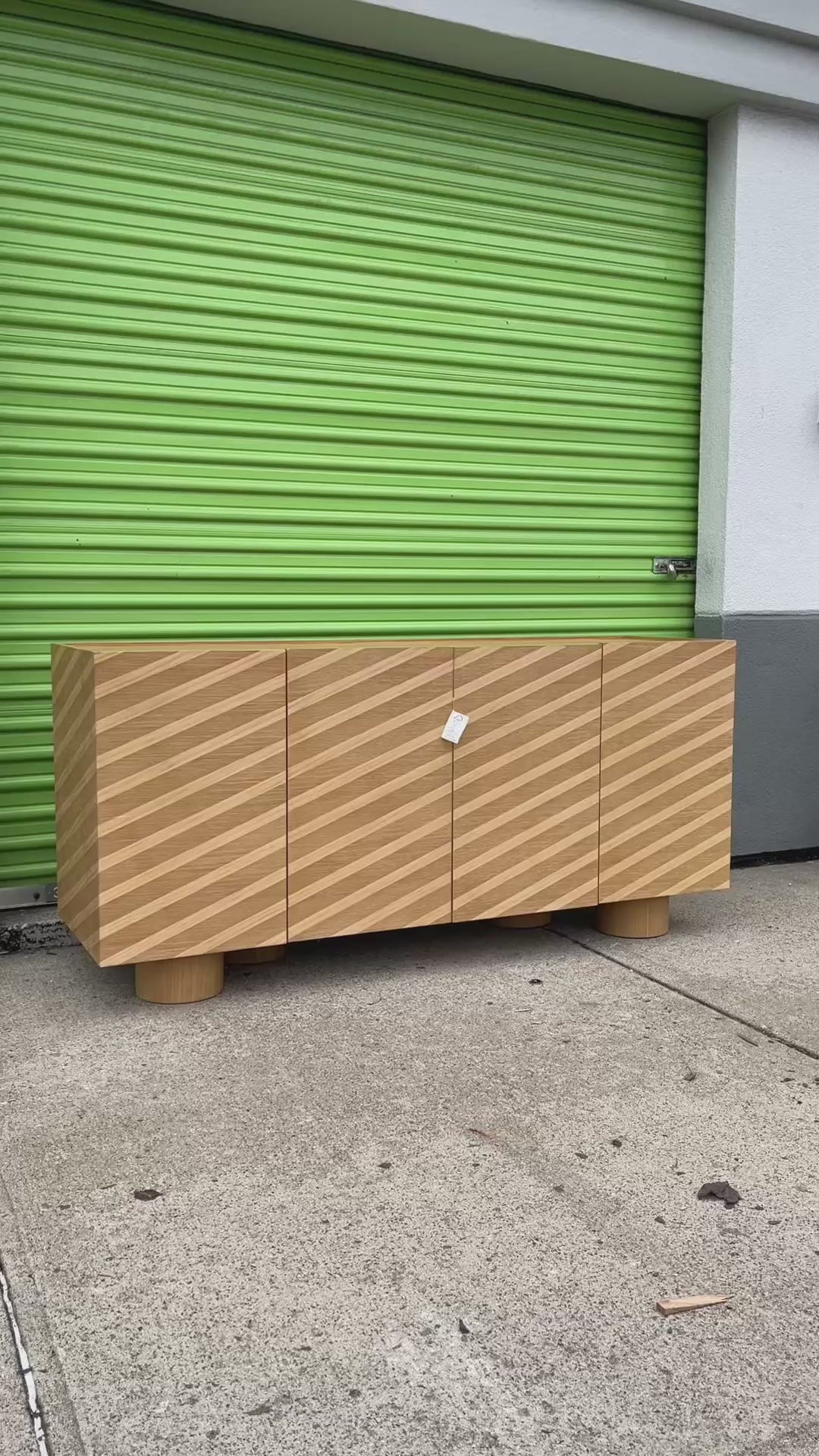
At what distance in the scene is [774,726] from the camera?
5.95m

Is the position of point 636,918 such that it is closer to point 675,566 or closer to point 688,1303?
point 675,566

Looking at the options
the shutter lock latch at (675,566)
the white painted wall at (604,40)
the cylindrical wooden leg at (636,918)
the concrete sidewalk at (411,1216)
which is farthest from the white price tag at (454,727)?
the white painted wall at (604,40)

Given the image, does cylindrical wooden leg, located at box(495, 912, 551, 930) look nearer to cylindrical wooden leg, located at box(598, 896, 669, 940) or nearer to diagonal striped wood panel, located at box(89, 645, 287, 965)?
cylindrical wooden leg, located at box(598, 896, 669, 940)

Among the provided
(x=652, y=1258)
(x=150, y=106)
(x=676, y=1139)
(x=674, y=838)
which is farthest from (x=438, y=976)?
(x=150, y=106)

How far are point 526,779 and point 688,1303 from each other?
2.18m

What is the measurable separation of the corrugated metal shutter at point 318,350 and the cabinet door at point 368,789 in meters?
1.16

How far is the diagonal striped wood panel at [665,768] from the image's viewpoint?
4.38 metres

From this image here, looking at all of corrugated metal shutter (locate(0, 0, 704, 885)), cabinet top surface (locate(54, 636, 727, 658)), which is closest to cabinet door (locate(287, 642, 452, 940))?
cabinet top surface (locate(54, 636, 727, 658))

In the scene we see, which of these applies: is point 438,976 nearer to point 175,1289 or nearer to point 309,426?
point 175,1289

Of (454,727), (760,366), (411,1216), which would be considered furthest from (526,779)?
(760,366)

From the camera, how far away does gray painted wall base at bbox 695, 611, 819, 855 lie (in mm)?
5855

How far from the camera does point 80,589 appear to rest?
15.2ft

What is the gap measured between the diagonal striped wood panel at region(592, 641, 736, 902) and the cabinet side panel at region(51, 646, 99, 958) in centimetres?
183

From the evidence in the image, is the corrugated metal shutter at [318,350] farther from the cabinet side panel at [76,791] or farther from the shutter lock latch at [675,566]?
the cabinet side panel at [76,791]
